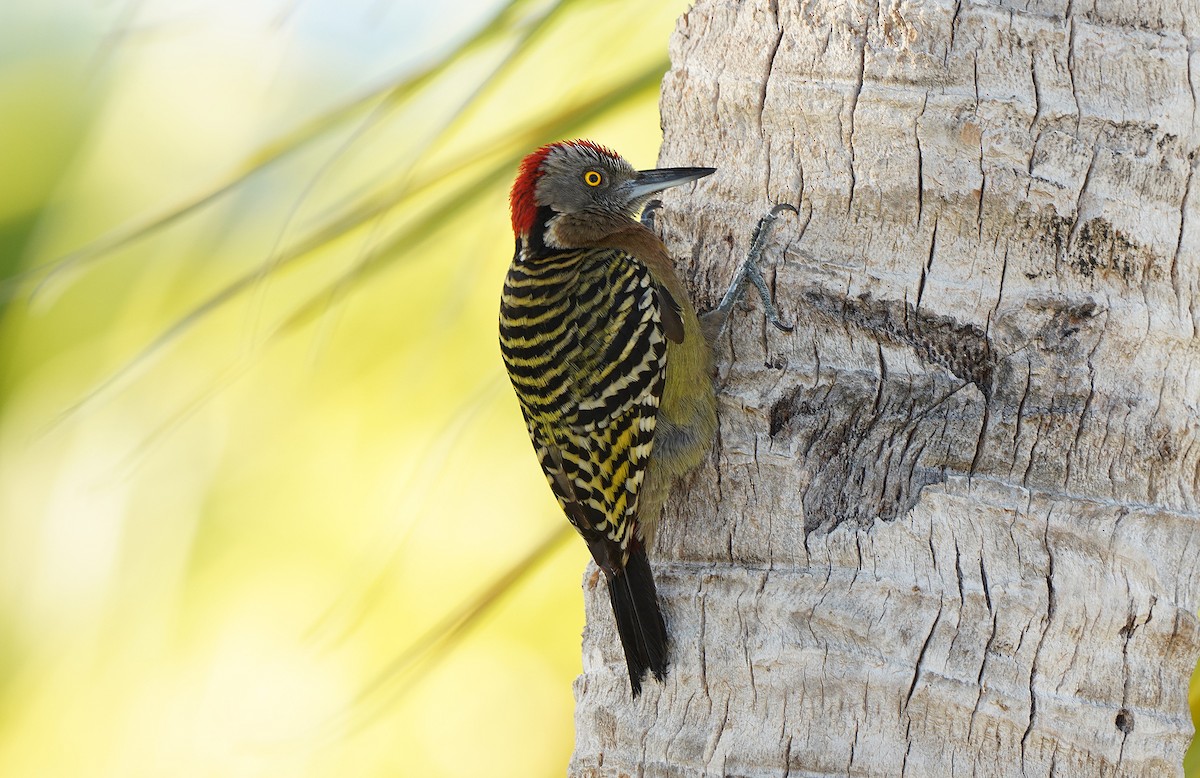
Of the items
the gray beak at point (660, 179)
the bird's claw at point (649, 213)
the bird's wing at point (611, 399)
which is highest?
the bird's claw at point (649, 213)

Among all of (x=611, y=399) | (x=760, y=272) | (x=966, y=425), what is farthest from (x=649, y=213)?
(x=966, y=425)

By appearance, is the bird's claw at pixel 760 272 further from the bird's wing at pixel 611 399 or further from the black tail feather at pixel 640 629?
the black tail feather at pixel 640 629

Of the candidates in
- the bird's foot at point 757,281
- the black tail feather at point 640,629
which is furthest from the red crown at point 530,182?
the black tail feather at point 640,629

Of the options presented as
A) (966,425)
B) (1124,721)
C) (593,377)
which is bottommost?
(1124,721)

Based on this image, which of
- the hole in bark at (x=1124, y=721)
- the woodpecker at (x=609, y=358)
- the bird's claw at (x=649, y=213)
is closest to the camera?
the hole in bark at (x=1124, y=721)

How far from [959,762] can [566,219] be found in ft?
5.52

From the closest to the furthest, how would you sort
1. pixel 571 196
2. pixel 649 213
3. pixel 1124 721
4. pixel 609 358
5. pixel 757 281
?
1. pixel 1124 721
2. pixel 757 281
3. pixel 609 358
4. pixel 571 196
5. pixel 649 213

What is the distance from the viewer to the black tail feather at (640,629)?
219cm

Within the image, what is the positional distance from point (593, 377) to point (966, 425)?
91cm

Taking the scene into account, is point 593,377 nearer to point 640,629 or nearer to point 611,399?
point 611,399

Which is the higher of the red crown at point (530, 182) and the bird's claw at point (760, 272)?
the red crown at point (530, 182)

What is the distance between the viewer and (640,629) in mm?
2189

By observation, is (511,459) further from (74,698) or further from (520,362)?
(74,698)

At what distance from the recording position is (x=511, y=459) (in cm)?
458
